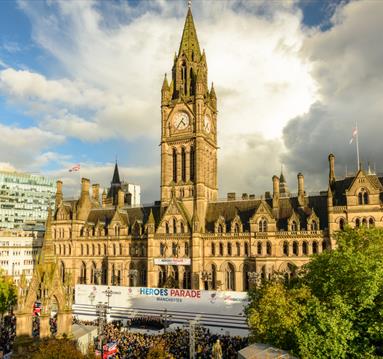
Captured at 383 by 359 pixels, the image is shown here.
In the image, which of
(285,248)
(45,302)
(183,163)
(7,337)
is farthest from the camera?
(183,163)

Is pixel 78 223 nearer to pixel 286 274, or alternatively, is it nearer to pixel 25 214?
pixel 286 274

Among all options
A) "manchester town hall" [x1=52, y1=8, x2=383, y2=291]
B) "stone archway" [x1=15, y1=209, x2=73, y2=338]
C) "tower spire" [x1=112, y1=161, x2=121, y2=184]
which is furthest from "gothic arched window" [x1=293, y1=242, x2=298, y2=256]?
"tower spire" [x1=112, y1=161, x2=121, y2=184]

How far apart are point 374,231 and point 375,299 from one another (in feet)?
41.5

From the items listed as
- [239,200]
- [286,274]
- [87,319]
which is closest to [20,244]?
[87,319]

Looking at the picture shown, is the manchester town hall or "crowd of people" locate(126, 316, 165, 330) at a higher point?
the manchester town hall

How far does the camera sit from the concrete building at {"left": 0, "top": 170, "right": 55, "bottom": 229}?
439ft

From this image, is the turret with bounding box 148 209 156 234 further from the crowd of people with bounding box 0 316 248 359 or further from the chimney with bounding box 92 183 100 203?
the chimney with bounding box 92 183 100 203

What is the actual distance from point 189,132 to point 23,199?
8625 cm

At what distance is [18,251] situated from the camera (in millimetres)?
101562

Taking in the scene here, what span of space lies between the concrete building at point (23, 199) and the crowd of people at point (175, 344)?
317ft

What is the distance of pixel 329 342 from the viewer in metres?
26.5

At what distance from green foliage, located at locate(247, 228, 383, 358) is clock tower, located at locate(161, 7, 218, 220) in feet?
129

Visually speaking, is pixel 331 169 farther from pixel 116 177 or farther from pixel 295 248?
pixel 116 177

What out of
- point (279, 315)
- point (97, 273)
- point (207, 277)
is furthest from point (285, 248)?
point (97, 273)
